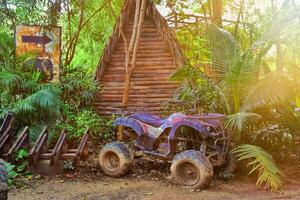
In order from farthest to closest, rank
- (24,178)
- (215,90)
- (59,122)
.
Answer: (59,122) < (215,90) < (24,178)

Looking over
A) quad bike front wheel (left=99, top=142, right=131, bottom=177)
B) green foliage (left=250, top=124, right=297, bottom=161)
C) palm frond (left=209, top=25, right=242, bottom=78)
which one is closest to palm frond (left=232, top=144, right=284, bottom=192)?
green foliage (left=250, top=124, right=297, bottom=161)

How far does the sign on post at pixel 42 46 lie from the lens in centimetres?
1041

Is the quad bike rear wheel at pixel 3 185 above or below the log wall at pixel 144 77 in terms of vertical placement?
below

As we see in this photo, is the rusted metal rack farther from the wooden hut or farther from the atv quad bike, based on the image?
the wooden hut

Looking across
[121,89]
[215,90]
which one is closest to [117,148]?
[215,90]

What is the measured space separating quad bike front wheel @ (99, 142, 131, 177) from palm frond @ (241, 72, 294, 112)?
7.30 feet

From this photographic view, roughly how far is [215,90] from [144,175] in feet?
6.96

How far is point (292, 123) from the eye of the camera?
25.3 feet

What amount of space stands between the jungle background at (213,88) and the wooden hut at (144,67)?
20.8 inches

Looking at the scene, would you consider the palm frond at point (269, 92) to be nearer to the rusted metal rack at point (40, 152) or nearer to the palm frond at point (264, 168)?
the palm frond at point (264, 168)

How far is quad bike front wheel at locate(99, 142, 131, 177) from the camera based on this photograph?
6789 millimetres

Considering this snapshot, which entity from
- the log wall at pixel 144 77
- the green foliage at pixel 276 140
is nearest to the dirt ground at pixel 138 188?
the green foliage at pixel 276 140

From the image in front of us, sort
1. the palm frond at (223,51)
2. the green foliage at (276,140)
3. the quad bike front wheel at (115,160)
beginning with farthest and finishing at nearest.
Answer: the palm frond at (223,51)
the green foliage at (276,140)
the quad bike front wheel at (115,160)

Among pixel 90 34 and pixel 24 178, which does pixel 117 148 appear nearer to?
pixel 24 178
